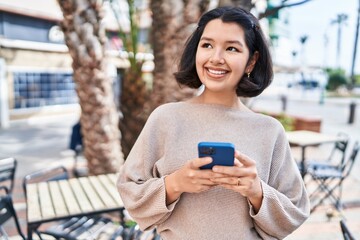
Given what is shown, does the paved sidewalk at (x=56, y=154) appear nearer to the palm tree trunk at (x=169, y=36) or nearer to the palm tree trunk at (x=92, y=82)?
the palm tree trunk at (x=92, y=82)

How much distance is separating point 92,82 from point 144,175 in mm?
3004

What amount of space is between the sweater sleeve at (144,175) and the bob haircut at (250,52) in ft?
0.82

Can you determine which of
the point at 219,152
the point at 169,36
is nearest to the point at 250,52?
the point at 219,152

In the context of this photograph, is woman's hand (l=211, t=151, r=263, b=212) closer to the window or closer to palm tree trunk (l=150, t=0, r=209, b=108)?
palm tree trunk (l=150, t=0, r=209, b=108)

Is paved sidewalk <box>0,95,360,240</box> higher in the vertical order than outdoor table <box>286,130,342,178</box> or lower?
lower

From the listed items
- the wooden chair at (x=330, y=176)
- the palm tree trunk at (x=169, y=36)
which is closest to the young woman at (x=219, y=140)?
the palm tree trunk at (x=169, y=36)

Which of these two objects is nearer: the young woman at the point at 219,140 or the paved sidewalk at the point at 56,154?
the young woman at the point at 219,140

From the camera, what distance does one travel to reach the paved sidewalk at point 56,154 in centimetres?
383

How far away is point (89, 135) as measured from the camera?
4.20m

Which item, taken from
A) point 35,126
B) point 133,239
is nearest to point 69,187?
point 133,239

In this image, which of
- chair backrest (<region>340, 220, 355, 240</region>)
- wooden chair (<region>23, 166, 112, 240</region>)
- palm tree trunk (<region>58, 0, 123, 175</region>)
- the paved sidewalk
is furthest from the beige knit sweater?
palm tree trunk (<region>58, 0, 123, 175</region>)

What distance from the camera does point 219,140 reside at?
122 centimetres

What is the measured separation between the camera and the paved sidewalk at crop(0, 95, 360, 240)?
3.83m

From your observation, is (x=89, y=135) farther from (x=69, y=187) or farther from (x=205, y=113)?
(x=205, y=113)
